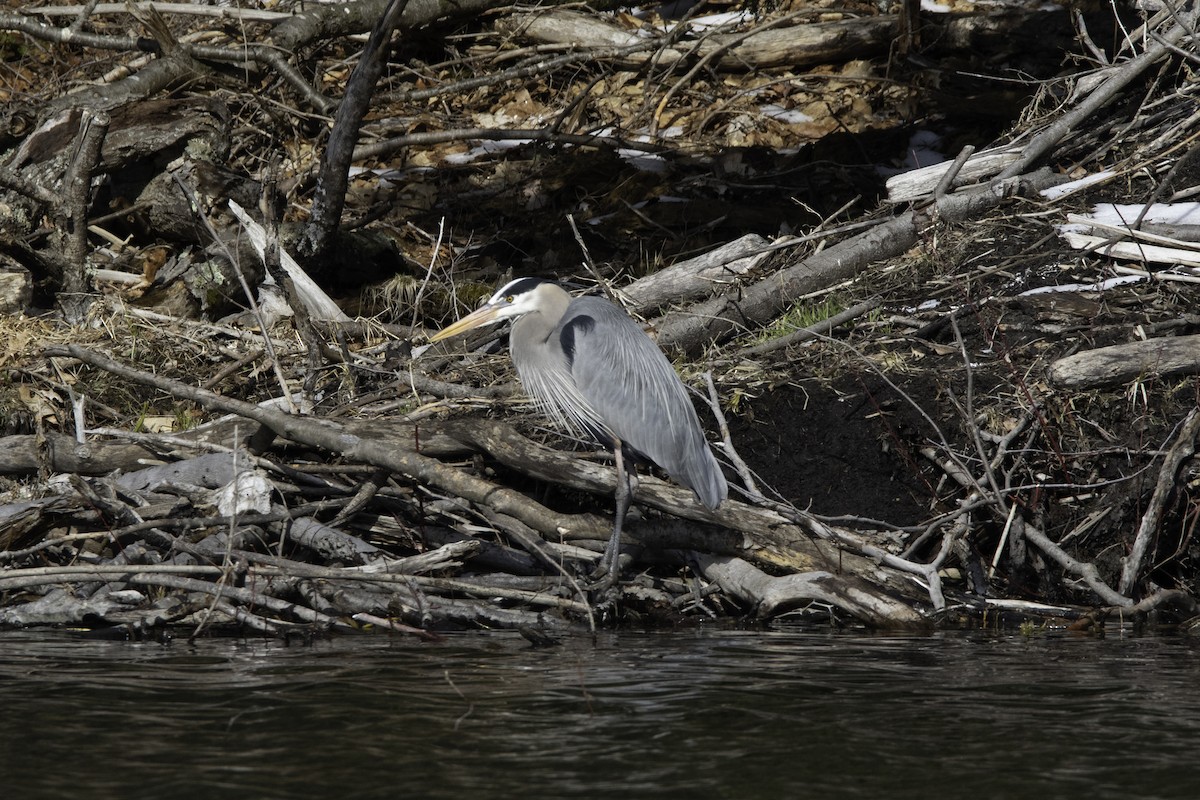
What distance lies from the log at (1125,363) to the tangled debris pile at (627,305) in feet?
0.06

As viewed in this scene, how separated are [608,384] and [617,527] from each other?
2.48 ft

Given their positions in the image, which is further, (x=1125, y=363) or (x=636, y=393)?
(x=636, y=393)

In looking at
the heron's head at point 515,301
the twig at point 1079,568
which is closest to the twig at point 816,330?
the heron's head at point 515,301

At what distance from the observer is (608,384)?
5863 mm

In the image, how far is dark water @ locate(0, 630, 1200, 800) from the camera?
3.20m

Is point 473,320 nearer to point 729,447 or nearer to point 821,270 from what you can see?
point 729,447

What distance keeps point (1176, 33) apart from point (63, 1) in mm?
9927

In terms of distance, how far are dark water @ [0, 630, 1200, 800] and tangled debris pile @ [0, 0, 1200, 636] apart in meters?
0.51

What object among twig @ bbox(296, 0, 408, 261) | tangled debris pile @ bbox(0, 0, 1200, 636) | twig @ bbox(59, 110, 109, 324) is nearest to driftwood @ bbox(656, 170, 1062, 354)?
tangled debris pile @ bbox(0, 0, 1200, 636)

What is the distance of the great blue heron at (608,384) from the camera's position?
560cm

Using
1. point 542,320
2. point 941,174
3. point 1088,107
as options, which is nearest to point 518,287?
point 542,320

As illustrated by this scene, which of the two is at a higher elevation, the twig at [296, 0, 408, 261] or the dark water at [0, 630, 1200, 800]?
the twig at [296, 0, 408, 261]

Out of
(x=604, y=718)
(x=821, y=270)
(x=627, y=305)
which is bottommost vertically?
(x=604, y=718)

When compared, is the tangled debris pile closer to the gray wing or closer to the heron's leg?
the heron's leg
